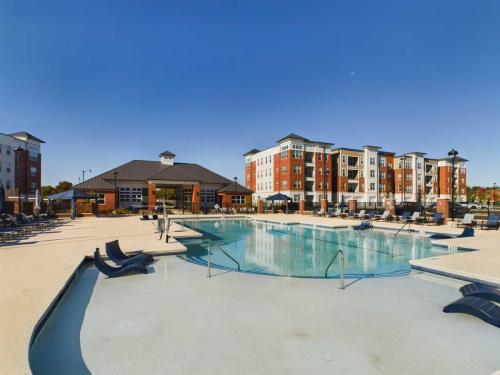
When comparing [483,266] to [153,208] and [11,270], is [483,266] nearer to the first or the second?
[11,270]

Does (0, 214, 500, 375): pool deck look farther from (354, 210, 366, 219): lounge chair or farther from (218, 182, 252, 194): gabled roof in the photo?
(218, 182, 252, 194): gabled roof

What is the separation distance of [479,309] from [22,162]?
62.8 meters

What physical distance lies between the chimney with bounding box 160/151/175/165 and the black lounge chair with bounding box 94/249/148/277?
36817 millimetres

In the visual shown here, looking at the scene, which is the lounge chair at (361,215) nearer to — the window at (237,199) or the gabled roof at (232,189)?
the gabled roof at (232,189)

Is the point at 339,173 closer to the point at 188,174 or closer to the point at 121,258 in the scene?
the point at 188,174

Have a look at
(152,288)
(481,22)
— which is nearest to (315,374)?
(152,288)

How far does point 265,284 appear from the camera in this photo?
7016 mm

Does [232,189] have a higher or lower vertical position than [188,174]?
lower

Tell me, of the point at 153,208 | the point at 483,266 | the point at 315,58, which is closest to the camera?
the point at 483,266

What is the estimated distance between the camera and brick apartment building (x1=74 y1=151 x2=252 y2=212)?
3378cm

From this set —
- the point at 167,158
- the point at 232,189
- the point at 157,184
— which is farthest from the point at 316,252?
the point at 167,158

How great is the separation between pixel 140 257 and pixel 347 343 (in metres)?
6.97

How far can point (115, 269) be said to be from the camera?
779 cm

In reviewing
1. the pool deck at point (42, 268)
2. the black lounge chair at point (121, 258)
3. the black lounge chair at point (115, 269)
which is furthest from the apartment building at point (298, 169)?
the black lounge chair at point (115, 269)
